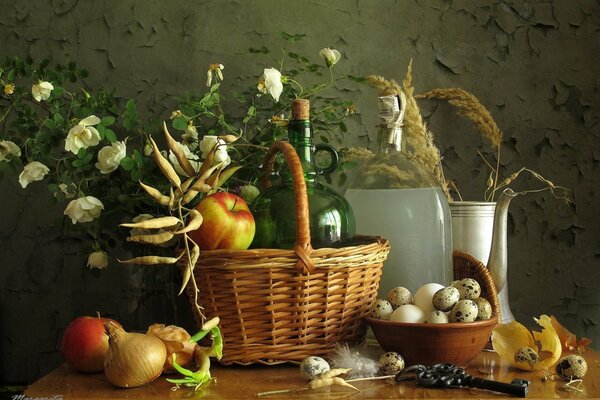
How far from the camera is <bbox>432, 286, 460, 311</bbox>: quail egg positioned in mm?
869

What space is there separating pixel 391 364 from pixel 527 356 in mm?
180

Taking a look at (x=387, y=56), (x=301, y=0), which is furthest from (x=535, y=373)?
(x=301, y=0)

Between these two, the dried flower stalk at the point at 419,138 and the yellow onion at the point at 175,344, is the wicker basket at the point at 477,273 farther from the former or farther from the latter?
the yellow onion at the point at 175,344

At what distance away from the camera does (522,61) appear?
1.32m

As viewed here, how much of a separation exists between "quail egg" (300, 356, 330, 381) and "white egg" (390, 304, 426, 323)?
0.11m

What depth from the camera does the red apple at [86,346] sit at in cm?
90

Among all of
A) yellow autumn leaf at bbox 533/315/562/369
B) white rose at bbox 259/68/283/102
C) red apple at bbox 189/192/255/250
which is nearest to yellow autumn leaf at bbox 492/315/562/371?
yellow autumn leaf at bbox 533/315/562/369

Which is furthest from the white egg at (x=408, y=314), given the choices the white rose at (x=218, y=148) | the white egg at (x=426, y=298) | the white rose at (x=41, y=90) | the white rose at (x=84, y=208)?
the white rose at (x=41, y=90)

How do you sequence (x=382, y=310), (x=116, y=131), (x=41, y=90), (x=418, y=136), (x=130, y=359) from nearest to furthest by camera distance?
(x=130, y=359) → (x=382, y=310) → (x=41, y=90) → (x=418, y=136) → (x=116, y=131)

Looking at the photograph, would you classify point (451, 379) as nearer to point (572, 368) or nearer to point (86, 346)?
point (572, 368)

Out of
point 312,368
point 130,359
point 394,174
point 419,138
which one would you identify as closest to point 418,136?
point 419,138

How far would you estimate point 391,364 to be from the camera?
2.80ft

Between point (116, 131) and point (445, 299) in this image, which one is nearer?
point (445, 299)

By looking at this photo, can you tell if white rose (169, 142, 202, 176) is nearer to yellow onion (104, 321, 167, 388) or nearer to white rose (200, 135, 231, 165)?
white rose (200, 135, 231, 165)
